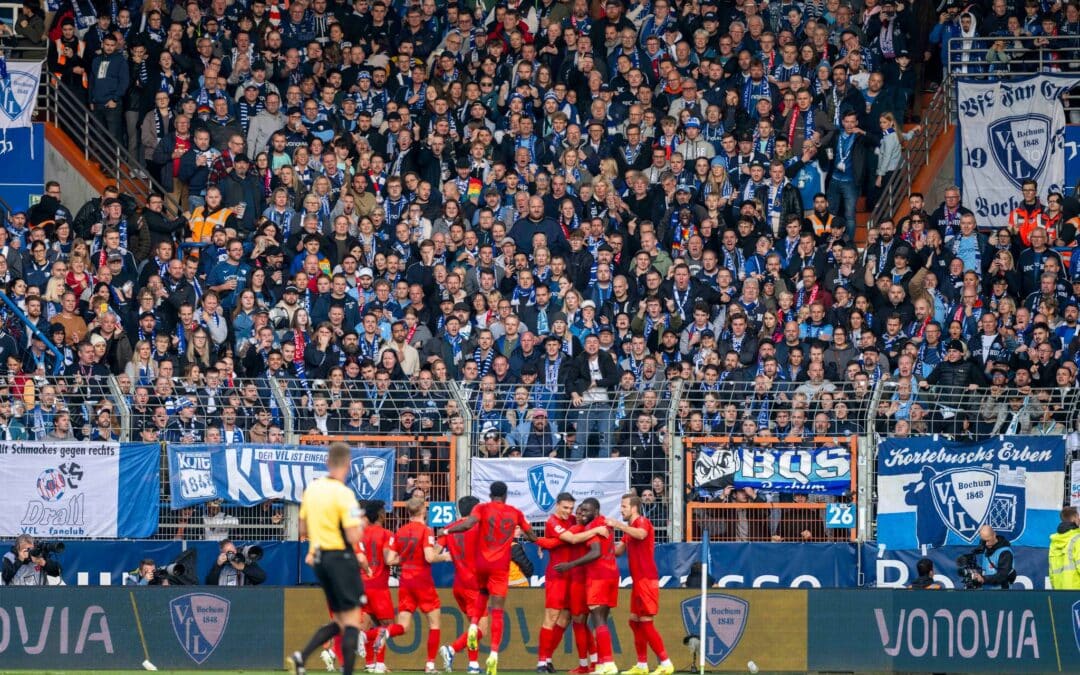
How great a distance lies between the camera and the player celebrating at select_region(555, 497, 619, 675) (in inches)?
797

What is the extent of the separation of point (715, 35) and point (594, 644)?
42.2ft

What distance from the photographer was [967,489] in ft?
78.2

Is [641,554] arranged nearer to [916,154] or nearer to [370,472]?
[370,472]

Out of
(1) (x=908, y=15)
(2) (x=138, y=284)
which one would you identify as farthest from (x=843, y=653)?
(1) (x=908, y=15)

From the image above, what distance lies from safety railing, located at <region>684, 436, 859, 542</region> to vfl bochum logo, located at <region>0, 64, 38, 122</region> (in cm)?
1187

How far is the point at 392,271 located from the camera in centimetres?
2747

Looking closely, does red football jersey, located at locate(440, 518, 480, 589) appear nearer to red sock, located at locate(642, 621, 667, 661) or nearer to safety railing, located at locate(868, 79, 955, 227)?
red sock, located at locate(642, 621, 667, 661)

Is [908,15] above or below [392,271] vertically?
above

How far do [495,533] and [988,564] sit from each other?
254 inches

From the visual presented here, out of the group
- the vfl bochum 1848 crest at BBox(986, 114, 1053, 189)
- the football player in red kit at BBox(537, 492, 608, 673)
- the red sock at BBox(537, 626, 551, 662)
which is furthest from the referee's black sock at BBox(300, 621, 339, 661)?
the vfl bochum 1848 crest at BBox(986, 114, 1053, 189)

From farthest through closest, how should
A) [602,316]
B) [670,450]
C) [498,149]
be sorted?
[498,149]
[602,316]
[670,450]

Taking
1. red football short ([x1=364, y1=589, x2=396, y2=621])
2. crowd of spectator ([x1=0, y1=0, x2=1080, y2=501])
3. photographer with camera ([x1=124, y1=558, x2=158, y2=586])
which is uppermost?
crowd of spectator ([x1=0, y1=0, x2=1080, y2=501])

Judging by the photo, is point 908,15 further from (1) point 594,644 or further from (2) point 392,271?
(1) point 594,644

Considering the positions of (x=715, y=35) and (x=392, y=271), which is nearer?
(x=392, y=271)
